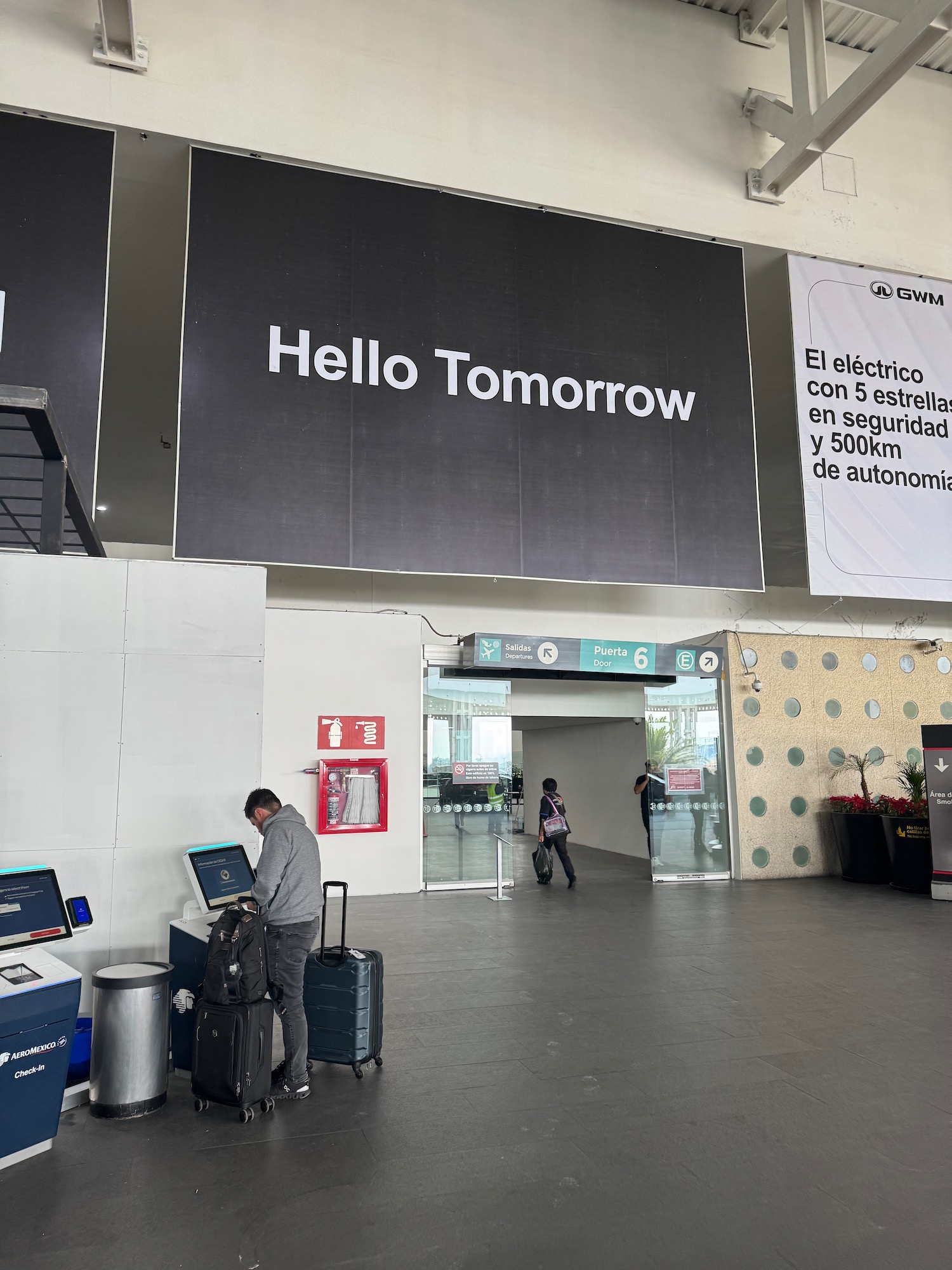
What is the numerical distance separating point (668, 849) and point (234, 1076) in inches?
352

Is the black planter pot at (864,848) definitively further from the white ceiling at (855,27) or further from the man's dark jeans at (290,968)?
the white ceiling at (855,27)

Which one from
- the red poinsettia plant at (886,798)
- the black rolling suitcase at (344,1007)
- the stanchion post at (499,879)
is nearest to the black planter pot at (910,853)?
the red poinsettia plant at (886,798)

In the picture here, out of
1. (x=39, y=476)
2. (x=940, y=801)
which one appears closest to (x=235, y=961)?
(x=39, y=476)

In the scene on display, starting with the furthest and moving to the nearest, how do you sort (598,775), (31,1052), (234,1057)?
1. (598,775)
2. (234,1057)
3. (31,1052)

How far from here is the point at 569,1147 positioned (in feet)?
12.0

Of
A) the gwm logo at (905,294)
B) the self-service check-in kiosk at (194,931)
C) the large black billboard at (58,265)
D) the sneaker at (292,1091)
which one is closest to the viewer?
the sneaker at (292,1091)

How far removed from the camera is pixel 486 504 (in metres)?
9.45

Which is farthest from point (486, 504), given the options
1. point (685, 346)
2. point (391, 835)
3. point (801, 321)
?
point (801, 321)

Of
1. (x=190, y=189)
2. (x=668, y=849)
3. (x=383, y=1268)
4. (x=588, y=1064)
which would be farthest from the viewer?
(x=668, y=849)

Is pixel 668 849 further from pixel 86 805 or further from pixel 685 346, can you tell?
pixel 86 805

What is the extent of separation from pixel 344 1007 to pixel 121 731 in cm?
199

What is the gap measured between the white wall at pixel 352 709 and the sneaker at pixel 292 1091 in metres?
6.08

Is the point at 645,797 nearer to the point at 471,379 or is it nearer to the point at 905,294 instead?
the point at 471,379

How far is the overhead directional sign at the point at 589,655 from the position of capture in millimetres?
11141
